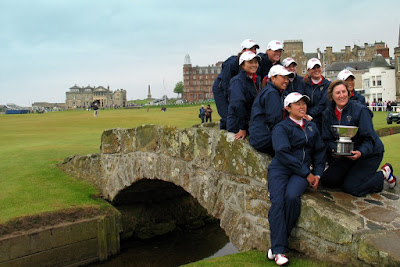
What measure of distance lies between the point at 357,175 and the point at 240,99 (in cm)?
211

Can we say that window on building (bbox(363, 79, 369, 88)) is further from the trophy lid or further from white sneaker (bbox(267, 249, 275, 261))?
white sneaker (bbox(267, 249, 275, 261))

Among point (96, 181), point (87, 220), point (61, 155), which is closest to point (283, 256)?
point (87, 220)

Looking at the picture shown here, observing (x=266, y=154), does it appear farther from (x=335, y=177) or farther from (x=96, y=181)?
(x=96, y=181)

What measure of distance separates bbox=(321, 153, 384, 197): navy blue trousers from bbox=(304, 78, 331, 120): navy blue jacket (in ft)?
3.37

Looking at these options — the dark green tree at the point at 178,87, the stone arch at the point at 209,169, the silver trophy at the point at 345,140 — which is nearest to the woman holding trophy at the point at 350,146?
the silver trophy at the point at 345,140

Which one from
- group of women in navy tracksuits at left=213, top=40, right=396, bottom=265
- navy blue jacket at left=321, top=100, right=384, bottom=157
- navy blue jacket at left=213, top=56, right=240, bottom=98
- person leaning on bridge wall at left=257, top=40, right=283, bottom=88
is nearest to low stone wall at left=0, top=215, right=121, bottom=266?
navy blue jacket at left=213, top=56, right=240, bottom=98

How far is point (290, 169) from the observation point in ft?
16.9

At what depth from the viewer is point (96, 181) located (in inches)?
486

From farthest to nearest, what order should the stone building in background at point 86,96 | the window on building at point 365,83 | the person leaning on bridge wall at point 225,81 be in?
the stone building in background at point 86,96 < the window on building at point 365,83 < the person leaning on bridge wall at point 225,81

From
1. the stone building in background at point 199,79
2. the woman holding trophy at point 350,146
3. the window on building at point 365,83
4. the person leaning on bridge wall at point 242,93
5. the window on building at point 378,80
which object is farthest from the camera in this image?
the stone building in background at point 199,79

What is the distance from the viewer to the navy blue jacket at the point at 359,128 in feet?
18.0

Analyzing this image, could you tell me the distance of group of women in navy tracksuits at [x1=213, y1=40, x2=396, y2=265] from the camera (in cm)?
505

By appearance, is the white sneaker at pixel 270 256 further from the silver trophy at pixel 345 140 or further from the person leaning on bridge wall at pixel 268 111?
the silver trophy at pixel 345 140

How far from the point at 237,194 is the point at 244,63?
7.12 feet
